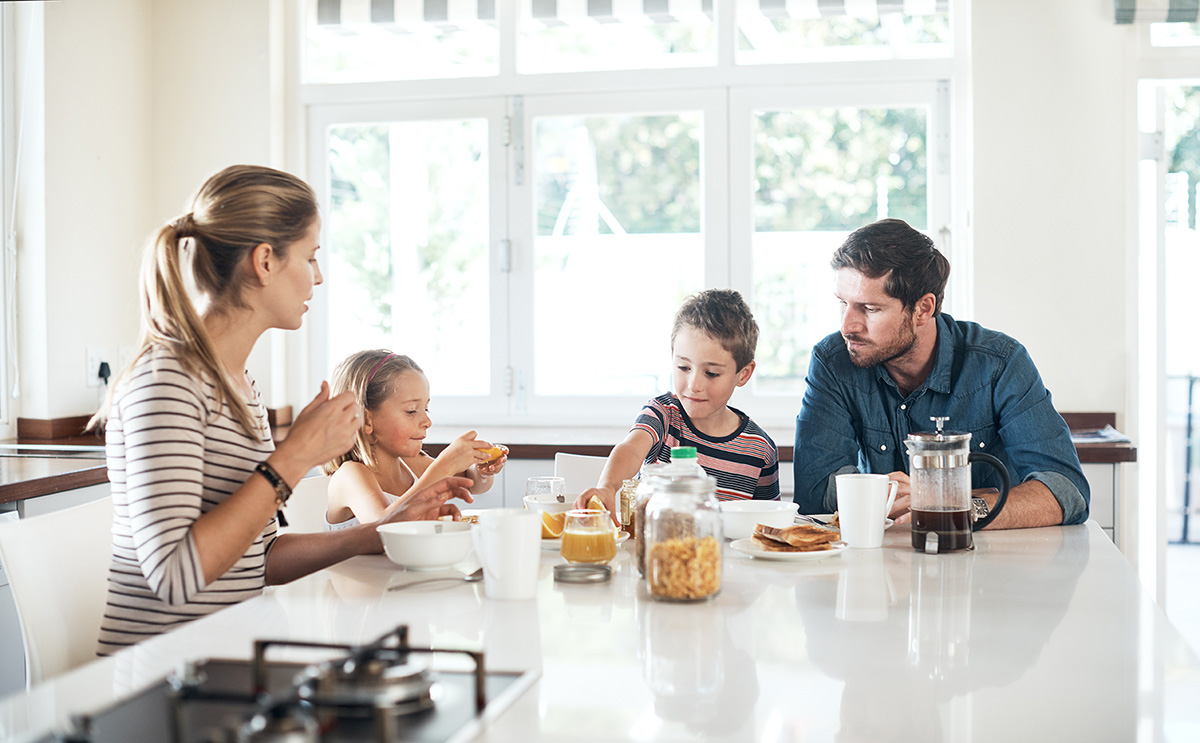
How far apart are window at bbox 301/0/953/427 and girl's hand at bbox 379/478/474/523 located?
1.94 meters

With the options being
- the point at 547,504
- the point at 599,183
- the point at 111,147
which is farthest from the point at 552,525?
the point at 111,147

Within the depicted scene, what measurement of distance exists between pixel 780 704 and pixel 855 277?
1357 millimetres

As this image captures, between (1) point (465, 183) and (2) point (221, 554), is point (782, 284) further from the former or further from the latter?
Result: (2) point (221, 554)

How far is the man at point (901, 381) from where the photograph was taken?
191 cm

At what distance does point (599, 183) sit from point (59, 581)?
8.14 ft

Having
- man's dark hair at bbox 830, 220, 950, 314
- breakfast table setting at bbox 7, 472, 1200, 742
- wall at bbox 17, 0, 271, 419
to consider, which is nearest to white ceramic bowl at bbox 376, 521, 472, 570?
breakfast table setting at bbox 7, 472, 1200, 742

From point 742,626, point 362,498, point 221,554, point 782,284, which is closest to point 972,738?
point 742,626

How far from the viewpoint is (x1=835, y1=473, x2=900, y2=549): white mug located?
1518 millimetres

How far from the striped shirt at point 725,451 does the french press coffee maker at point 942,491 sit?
0.64 meters

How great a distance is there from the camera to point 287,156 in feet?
12.0

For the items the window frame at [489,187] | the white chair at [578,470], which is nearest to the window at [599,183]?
the window frame at [489,187]

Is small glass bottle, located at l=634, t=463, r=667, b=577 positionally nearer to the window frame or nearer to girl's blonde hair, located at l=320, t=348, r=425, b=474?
girl's blonde hair, located at l=320, t=348, r=425, b=474

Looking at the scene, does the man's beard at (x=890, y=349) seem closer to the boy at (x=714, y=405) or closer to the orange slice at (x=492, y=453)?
the boy at (x=714, y=405)

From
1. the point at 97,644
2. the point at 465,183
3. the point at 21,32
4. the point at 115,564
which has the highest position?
the point at 21,32
